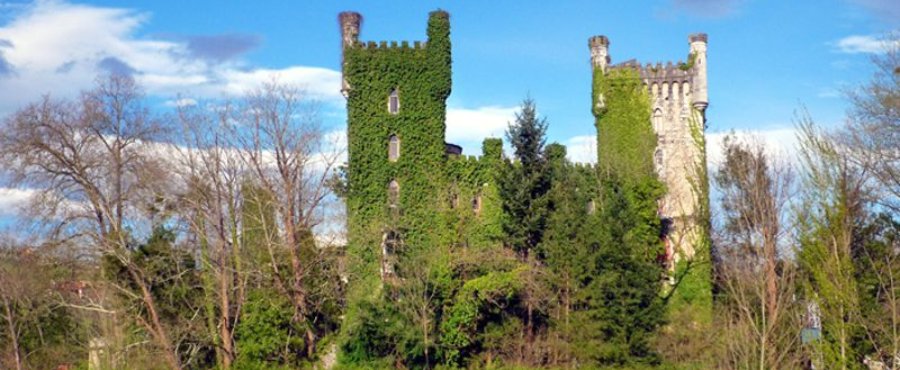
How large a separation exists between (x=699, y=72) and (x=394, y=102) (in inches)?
480

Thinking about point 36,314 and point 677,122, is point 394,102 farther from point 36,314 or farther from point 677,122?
point 36,314

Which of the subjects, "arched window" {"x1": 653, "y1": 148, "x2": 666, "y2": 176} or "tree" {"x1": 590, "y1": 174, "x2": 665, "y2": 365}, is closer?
"tree" {"x1": 590, "y1": 174, "x2": 665, "y2": 365}

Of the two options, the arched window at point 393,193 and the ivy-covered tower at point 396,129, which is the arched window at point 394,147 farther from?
the arched window at point 393,193

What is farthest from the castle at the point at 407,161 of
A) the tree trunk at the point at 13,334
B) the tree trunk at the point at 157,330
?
the tree trunk at the point at 13,334

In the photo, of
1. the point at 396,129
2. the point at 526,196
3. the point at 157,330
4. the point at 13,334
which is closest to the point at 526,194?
the point at 526,196

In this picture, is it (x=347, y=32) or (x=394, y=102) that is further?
(x=347, y=32)

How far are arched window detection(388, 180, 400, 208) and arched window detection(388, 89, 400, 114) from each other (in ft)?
Result: 8.37

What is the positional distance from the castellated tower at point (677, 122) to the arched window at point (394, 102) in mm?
8313

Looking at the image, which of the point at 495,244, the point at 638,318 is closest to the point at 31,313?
the point at 495,244

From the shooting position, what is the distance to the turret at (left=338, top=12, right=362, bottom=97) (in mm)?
38906

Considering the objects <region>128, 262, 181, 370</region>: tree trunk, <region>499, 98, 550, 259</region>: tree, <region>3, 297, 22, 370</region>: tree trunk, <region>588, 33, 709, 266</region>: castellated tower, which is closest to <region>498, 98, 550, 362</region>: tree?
<region>499, 98, 550, 259</region>: tree

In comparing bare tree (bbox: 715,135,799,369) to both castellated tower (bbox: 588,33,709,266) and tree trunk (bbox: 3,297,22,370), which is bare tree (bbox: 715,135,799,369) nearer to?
castellated tower (bbox: 588,33,709,266)

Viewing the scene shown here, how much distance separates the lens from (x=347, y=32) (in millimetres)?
39062

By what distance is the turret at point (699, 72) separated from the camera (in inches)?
1644
